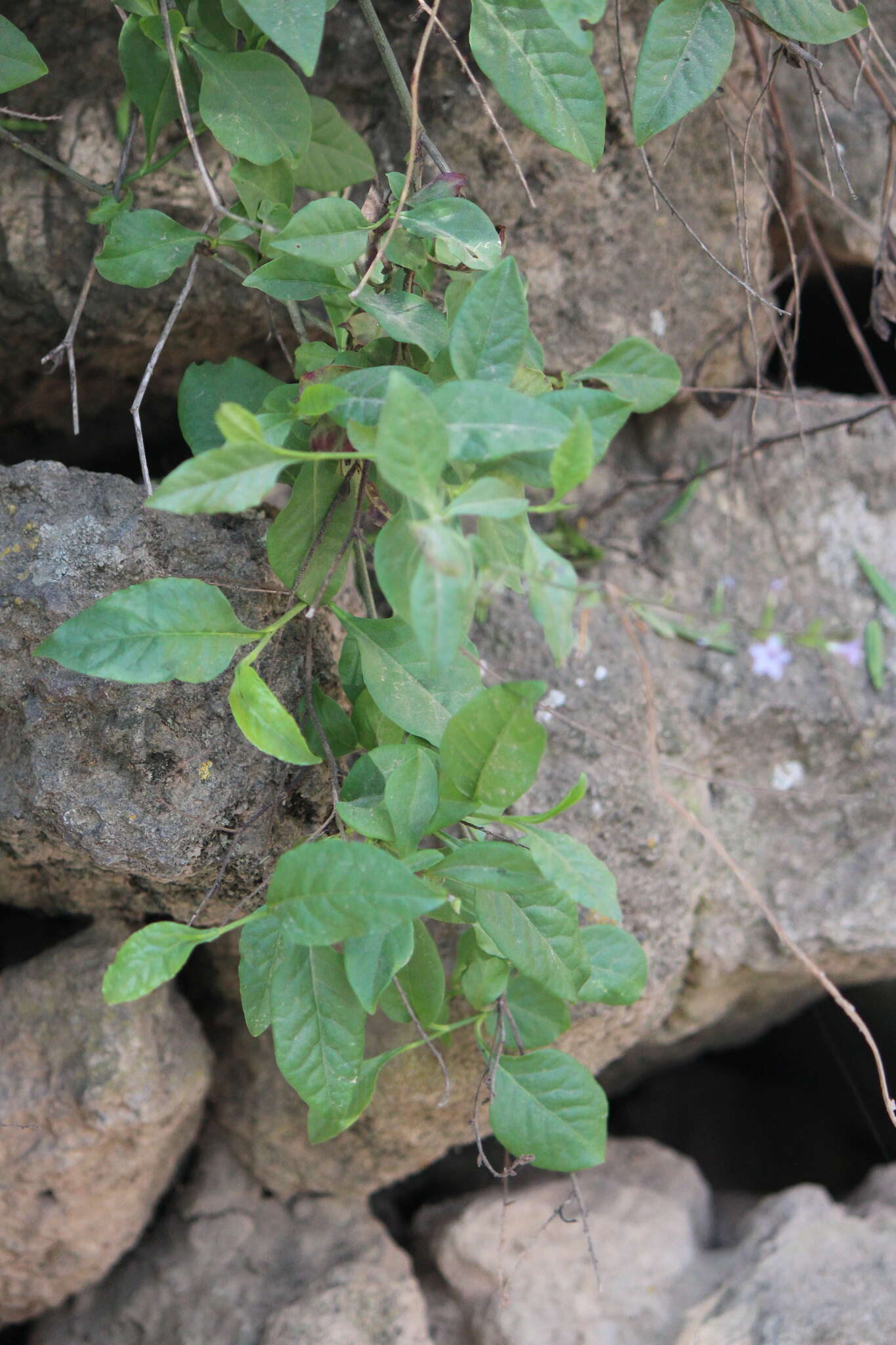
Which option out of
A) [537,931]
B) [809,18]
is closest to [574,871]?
[537,931]

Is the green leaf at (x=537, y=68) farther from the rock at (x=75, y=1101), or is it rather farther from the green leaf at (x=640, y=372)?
the rock at (x=75, y=1101)

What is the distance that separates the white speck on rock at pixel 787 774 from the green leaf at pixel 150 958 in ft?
3.20

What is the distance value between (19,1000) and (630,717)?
0.87 meters

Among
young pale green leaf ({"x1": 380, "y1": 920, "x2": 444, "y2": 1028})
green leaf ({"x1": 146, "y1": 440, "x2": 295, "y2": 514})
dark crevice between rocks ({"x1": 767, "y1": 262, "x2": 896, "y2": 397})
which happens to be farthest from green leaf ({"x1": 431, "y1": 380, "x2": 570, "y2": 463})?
dark crevice between rocks ({"x1": 767, "y1": 262, "x2": 896, "y2": 397})

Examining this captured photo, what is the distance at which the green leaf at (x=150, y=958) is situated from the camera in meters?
0.77

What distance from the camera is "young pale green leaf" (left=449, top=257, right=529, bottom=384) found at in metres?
0.78

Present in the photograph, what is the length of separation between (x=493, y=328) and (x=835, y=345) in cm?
131

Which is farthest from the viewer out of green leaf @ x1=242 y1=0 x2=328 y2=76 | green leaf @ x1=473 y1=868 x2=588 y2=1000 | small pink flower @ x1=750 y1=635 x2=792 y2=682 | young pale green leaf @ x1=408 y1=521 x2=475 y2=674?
small pink flower @ x1=750 y1=635 x2=792 y2=682

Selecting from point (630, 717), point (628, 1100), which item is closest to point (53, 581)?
point (630, 717)

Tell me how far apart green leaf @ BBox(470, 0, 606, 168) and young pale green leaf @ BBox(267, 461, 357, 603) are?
359 millimetres

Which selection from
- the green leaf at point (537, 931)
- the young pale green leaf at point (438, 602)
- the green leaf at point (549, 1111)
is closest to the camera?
the young pale green leaf at point (438, 602)

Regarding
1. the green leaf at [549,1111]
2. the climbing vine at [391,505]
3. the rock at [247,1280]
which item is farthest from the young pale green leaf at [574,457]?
the rock at [247,1280]

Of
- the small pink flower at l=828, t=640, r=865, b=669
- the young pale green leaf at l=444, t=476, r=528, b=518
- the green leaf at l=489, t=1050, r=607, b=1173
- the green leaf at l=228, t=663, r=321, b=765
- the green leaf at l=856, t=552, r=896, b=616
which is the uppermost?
the young pale green leaf at l=444, t=476, r=528, b=518

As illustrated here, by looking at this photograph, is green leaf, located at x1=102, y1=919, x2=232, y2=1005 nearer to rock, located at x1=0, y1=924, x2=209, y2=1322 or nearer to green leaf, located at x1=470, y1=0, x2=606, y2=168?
rock, located at x1=0, y1=924, x2=209, y2=1322
